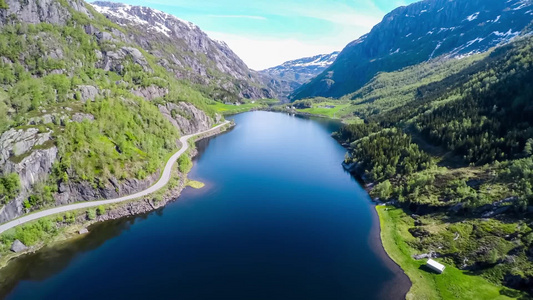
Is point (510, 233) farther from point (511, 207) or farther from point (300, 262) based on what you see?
point (300, 262)

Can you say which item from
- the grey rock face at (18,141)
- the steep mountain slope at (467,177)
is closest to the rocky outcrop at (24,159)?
the grey rock face at (18,141)

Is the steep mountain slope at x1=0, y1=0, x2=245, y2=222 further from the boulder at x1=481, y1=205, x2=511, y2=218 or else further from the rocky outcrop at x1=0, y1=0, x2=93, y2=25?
the boulder at x1=481, y1=205, x2=511, y2=218

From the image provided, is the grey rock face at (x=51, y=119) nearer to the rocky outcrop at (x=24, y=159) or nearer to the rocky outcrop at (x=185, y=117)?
the rocky outcrop at (x=24, y=159)

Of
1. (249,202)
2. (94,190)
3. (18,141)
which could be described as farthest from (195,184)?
(18,141)

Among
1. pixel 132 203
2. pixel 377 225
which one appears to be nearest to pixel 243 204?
pixel 132 203

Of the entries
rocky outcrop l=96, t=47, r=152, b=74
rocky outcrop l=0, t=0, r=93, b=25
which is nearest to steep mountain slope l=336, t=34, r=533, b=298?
rocky outcrop l=96, t=47, r=152, b=74

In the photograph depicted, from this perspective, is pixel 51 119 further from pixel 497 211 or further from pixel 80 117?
pixel 497 211
